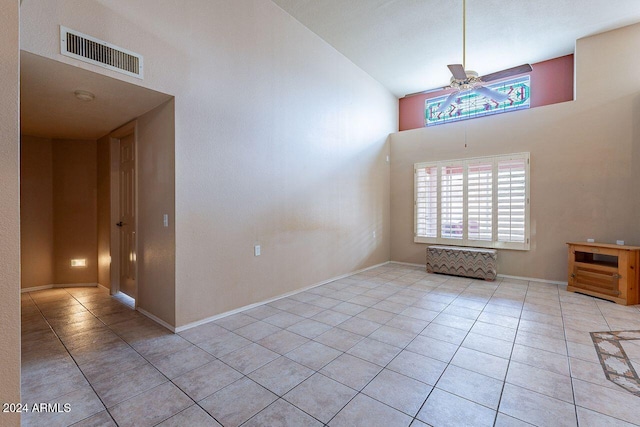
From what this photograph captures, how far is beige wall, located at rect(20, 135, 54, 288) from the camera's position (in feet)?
13.9

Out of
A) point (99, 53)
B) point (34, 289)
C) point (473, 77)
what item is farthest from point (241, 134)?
point (34, 289)

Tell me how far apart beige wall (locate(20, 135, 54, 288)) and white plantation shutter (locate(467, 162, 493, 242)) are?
23.2ft

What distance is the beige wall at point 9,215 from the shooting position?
1.23 m

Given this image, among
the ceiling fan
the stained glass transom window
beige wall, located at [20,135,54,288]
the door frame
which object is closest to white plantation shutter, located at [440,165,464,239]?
the stained glass transom window

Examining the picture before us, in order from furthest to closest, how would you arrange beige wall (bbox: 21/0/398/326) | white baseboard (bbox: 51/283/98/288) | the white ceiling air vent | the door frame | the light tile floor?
white baseboard (bbox: 51/283/98/288), the door frame, beige wall (bbox: 21/0/398/326), the white ceiling air vent, the light tile floor

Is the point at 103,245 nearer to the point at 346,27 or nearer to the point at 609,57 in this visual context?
the point at 346,27

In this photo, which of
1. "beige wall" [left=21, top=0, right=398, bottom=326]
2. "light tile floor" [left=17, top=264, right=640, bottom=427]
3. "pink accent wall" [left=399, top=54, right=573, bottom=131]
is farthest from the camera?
"pink accent wall" [left=399, top=54, right=573, bottom=131]

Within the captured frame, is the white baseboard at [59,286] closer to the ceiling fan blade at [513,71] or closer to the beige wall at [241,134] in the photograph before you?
the beige wall at [241,134]

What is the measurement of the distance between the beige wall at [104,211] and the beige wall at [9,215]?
326cm

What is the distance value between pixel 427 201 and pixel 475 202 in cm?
91

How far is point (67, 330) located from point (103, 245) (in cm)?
183

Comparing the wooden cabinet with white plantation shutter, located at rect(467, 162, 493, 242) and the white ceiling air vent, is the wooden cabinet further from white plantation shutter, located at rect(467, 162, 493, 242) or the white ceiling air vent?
the white ceiling air vent

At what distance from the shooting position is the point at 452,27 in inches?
165

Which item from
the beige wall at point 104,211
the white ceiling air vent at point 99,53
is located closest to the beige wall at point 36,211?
the beige wall at point 104,211
